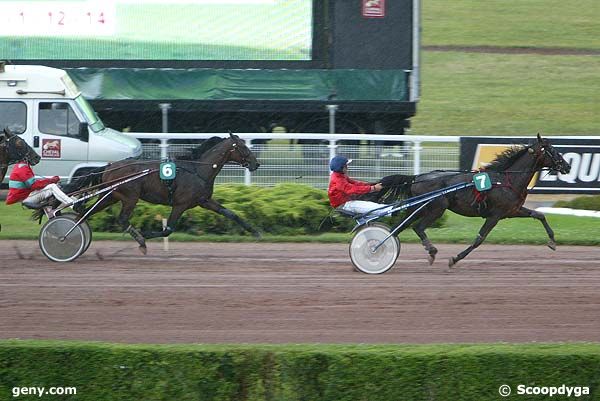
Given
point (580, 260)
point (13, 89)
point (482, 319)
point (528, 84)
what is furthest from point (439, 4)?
point (482, 319)

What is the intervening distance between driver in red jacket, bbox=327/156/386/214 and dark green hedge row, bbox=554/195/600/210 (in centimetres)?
582

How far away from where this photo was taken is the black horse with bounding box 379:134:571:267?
11414 mm

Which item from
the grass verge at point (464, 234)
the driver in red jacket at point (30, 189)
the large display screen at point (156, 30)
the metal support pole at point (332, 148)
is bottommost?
the grass verge at point (464, 234)

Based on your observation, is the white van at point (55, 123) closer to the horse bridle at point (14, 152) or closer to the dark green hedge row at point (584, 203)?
the horse bridle at point (14, 152)

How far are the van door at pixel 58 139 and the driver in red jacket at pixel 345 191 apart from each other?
20.8ft

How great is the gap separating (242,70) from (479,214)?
29.0ft

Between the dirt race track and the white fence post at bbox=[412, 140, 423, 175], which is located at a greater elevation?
the white fence post at bbox=[412, 140, 423, 175]

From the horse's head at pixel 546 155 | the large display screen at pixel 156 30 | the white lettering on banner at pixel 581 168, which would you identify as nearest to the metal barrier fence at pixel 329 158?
the white lettering on banner at pixel 581 168

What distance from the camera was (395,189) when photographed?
11414 mm

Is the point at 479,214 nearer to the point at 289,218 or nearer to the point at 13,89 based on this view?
the point at 289,218

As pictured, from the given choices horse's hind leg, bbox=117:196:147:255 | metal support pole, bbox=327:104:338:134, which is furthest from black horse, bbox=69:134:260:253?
metal support pole, bbox=327:104:338:134

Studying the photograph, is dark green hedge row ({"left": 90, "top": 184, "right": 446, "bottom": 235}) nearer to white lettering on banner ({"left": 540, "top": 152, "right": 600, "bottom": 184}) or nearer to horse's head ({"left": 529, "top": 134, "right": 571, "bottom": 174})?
horse's head ({"left": 529, "top": 134, "right": 571, "bottom": 174})
